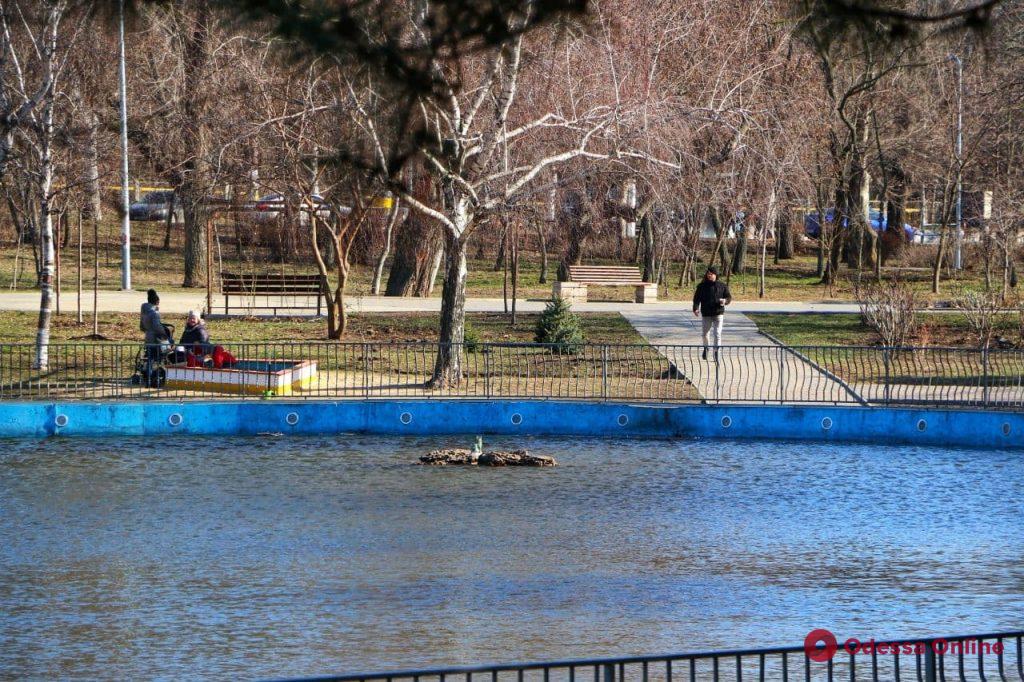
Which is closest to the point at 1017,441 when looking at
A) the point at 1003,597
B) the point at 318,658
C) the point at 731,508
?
the point at 731,508

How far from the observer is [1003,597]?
40.3 feet

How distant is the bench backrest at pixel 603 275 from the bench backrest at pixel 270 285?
8560mm

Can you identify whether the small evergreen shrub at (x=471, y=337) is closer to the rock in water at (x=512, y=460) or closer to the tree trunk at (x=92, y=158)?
the rock in water at (x=512, y=460)

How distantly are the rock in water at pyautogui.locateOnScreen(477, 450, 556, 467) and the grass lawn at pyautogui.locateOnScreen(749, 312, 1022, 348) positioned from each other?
38.8ft

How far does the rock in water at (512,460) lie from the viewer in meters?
18.8

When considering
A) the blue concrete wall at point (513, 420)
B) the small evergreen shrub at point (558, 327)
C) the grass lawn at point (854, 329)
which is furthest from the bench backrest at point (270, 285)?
the blue concrete wall at point (513, 420)

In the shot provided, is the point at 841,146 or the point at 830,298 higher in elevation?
the point at 841,146

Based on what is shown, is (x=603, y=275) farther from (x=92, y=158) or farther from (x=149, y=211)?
(x=149, y=211)

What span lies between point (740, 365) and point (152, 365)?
982 centimetres

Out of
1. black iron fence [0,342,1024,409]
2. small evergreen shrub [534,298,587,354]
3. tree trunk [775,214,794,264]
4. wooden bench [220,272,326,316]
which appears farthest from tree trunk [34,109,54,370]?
tree trunk [775,214,794,264]

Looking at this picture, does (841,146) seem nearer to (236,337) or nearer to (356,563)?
(236,337)

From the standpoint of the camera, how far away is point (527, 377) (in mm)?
24781

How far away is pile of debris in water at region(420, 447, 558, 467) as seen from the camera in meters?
18.9

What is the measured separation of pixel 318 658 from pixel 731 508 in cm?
703
